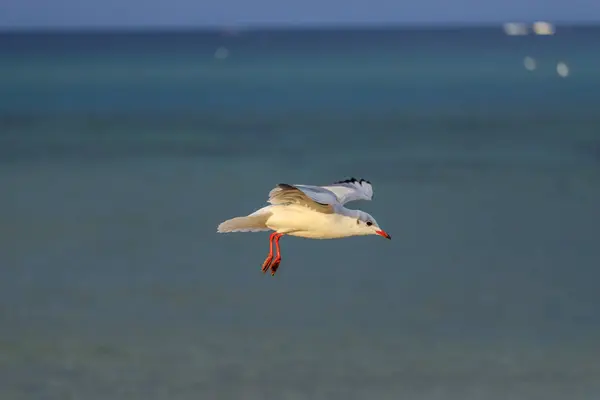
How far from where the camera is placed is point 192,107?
6041 cm

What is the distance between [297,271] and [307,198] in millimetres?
9652

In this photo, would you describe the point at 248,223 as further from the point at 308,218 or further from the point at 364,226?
the point at 364,226

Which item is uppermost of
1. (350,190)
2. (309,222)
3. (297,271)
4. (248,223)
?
(297,271)

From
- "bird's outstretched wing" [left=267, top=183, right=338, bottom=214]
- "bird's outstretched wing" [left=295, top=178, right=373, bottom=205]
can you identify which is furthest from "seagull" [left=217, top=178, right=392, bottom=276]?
"bird's outstretched wing" [left=295, top=178, right=373, bottom=205]

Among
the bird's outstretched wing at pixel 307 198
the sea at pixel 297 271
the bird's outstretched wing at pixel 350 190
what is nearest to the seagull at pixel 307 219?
the bird's outstretched wing at pixel 307 198

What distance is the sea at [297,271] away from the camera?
1766cm

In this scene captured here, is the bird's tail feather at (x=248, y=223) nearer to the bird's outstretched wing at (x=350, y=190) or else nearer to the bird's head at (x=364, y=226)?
the bird's head at (x=364, y=226)

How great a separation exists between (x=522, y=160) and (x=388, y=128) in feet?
39.7

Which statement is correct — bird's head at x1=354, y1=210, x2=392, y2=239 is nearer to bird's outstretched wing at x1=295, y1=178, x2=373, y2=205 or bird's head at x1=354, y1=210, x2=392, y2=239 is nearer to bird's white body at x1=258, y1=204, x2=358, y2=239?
bird's white body at x1=258, y1=204, x2=358, y2=239

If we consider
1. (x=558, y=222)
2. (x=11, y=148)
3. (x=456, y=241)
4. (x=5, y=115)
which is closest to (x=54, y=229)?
(x=456, y=241)

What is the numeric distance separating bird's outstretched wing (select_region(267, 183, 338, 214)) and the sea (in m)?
4.94

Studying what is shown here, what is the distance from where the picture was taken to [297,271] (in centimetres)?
2170

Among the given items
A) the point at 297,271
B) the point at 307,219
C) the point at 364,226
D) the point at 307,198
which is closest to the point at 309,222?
the point at 307,219

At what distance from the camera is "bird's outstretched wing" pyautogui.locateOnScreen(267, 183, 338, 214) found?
11.9 meters
